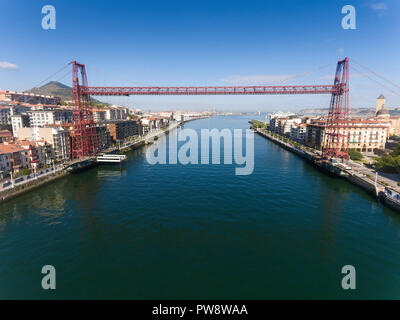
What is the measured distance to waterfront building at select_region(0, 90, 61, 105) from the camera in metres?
74.4

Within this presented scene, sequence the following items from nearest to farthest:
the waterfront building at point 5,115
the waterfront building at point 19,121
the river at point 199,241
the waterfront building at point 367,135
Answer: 1. the river at point 199,241
2. the waterfront building at point 367,135
3. the waterfront building at point 19,121
4. the waterfront building at point 5,115

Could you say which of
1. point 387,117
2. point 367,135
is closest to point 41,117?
point 367,135

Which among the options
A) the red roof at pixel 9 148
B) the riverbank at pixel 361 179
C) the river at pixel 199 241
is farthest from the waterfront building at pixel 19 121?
the riverbank at pixel 361 179

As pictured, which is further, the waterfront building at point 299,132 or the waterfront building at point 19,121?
the waterfront building at point 299,132

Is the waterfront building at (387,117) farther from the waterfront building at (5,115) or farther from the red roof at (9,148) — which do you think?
the waterfront building at (5,115)

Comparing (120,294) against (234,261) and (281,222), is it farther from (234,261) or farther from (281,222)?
(281,222)

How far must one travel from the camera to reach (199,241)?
14.9m

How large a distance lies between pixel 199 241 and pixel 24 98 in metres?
93.3

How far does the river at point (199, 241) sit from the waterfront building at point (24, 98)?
70363 millimetres

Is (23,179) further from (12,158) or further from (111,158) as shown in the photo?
(111,158)

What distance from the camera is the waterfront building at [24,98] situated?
74438 millimetres
